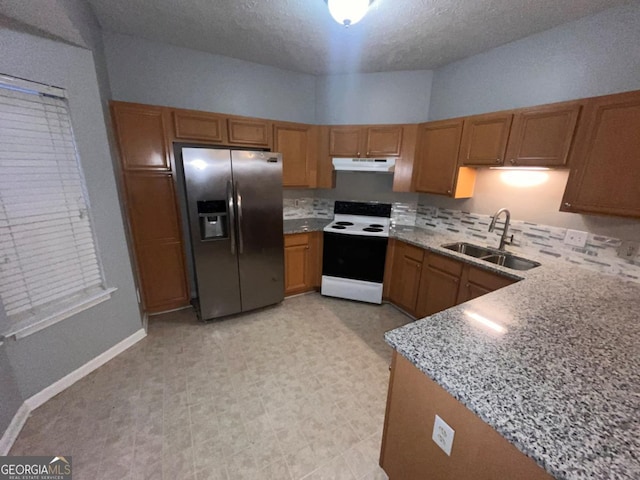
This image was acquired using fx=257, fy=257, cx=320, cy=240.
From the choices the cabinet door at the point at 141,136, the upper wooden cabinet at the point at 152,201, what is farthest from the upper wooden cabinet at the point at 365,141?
the cabinet door at the point at 141,136

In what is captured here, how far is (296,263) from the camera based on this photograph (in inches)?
121

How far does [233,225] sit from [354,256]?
1.36m

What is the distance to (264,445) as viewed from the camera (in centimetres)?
149

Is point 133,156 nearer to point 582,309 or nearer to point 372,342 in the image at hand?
point 372,342

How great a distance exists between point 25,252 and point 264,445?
1884 millimetres

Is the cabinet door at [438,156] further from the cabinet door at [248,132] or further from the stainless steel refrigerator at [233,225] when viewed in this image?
the cabinet door at [248,132]

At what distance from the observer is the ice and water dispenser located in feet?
7.80

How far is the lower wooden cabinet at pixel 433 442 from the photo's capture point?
76 cm

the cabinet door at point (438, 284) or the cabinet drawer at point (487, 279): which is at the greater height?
the cabinet drawer at point (487, 279)

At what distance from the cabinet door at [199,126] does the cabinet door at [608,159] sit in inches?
113

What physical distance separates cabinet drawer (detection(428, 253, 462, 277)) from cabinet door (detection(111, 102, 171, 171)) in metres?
2.67

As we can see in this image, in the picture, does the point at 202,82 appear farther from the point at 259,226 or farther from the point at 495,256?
the point at 495,256

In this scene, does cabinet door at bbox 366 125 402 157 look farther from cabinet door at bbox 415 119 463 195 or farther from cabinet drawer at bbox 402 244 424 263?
cabinet drawer at bbox 402 244 424 263

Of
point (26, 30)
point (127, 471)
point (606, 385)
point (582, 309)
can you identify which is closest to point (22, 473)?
point (127, 471)
